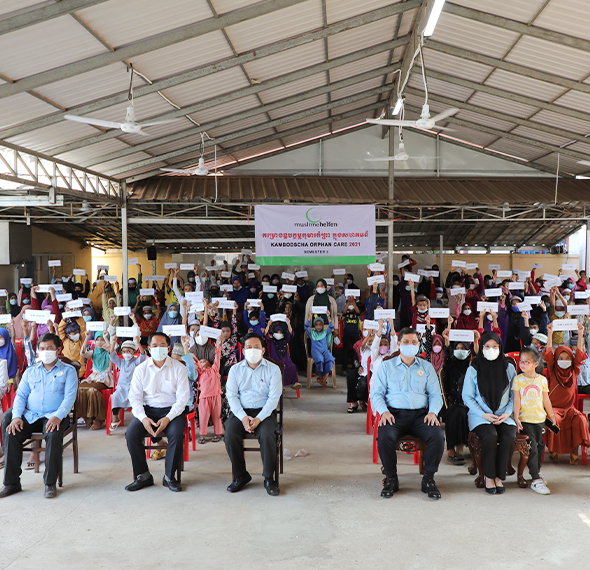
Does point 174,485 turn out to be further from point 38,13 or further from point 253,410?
point 38,13

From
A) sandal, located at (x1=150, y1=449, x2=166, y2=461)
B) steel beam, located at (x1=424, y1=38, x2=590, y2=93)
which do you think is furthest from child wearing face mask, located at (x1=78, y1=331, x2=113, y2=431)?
steel beam, located at (x1=424, y1=38, x2=590, y2=93)

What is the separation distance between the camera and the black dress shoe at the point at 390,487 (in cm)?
396

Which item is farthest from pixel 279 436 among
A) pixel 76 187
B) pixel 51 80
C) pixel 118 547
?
pixel 76 187

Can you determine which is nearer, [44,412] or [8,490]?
[8,490]

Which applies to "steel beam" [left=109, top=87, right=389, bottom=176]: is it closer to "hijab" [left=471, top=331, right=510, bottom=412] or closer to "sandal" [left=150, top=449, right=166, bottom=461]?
"sandal" [left=150, top=449, right=166, bottom=461]

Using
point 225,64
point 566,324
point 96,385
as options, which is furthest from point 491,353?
point 225,64

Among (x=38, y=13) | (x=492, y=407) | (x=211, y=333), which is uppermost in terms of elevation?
(x=38, y=13)

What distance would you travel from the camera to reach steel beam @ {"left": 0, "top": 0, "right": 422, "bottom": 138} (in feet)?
21.7

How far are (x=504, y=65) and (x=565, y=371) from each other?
16.7ft

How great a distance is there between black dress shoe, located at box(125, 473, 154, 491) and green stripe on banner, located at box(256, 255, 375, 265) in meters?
5.40

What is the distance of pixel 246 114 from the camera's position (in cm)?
905

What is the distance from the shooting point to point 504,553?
10.2ft

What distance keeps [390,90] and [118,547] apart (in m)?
9.65

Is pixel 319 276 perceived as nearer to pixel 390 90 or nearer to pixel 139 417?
pixel 390 90
